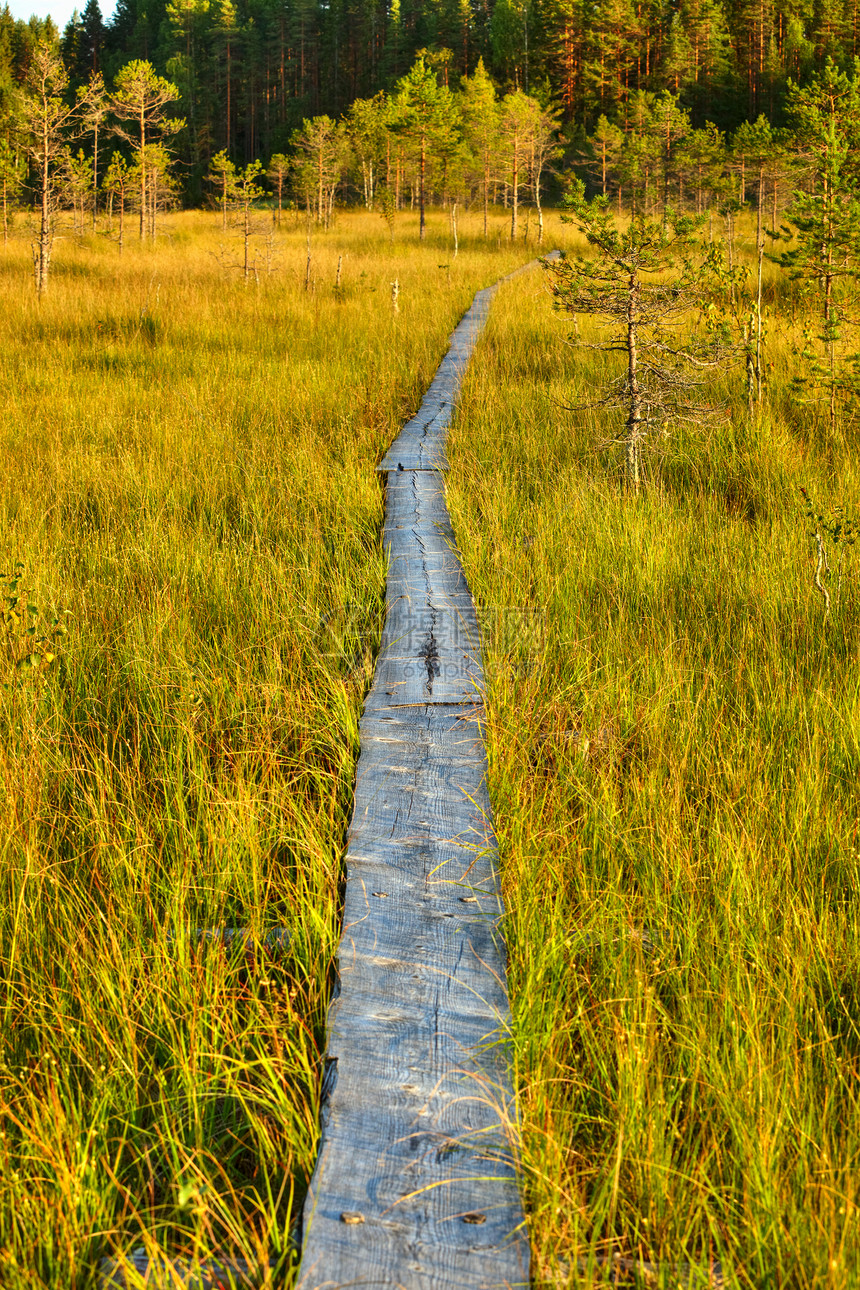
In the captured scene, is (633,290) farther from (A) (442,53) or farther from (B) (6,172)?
(A) (442,53)

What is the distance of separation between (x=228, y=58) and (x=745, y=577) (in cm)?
7759

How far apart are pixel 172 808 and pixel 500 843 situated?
3.20 feet

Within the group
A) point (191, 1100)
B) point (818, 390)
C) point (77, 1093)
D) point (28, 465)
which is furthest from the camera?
point (818, 390)

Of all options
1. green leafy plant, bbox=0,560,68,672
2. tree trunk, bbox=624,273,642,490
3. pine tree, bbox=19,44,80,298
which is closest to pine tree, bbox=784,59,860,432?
tree trunk, bbox=624,273,642,490

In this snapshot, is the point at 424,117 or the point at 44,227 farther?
→ the point at 424,117

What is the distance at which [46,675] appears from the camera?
133 inches

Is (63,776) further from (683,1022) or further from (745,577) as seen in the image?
(745,577)

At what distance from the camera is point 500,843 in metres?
2.36

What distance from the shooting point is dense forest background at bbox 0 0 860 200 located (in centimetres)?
4969

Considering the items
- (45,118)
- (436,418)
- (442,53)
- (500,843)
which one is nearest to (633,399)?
(436,418)

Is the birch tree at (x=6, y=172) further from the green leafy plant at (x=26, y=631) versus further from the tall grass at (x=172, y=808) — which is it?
the green leafy plant at (x=26, y=631)

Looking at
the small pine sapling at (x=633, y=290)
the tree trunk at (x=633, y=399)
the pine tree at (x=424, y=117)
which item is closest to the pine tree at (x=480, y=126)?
the pine tree at (x=424, y=117)

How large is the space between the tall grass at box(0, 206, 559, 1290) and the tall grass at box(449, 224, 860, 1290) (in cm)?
51

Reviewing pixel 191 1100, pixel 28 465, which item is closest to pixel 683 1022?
pixel 191 1100
